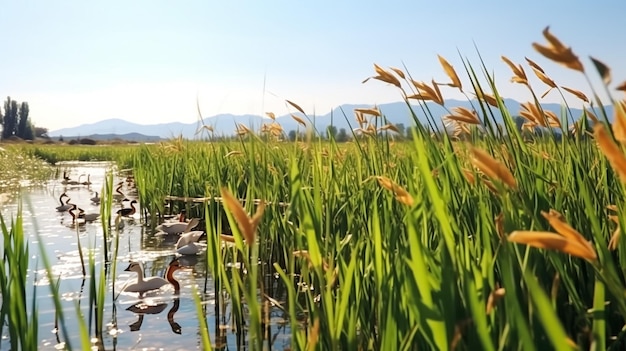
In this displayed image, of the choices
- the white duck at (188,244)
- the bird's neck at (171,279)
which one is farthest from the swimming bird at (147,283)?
the white duck at (188,244)

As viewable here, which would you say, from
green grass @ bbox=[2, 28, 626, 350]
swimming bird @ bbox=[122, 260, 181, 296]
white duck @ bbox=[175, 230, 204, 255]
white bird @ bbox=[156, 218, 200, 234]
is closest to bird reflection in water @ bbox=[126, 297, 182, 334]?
swimming bird @ bbox=[122, 260, 181, 296]

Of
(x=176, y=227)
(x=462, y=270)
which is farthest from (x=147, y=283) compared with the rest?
(x=462, y=270)

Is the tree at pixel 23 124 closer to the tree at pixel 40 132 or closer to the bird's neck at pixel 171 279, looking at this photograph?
the tree at pixel 40 132

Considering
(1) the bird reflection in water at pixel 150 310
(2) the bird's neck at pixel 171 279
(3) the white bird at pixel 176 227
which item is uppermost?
(3) the white bird at pixel 176 227

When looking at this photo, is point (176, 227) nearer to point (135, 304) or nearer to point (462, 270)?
point (135, 304)

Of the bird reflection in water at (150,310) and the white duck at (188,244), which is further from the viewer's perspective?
the white duck at (188,244)

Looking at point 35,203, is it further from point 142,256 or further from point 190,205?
point 142,256

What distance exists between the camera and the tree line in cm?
8669

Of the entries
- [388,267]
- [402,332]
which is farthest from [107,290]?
[402,332]

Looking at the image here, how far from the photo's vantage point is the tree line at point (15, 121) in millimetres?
86688

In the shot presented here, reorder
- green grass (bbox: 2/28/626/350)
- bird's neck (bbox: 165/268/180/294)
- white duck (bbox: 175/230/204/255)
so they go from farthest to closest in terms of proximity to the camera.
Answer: white duck (bbox: 175/230/204/255), bird's neck (bbox: 165/268/180/294), green grass (bbox: 2/28/626/350)

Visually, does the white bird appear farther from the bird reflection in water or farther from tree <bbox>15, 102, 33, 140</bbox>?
tree <bbox>15, 102, 33, 140</bbox>

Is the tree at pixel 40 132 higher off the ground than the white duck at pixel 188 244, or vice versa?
the tree at pixel 40 132

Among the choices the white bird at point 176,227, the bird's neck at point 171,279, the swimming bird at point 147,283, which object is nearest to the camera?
the swimming bird at point 147,283
